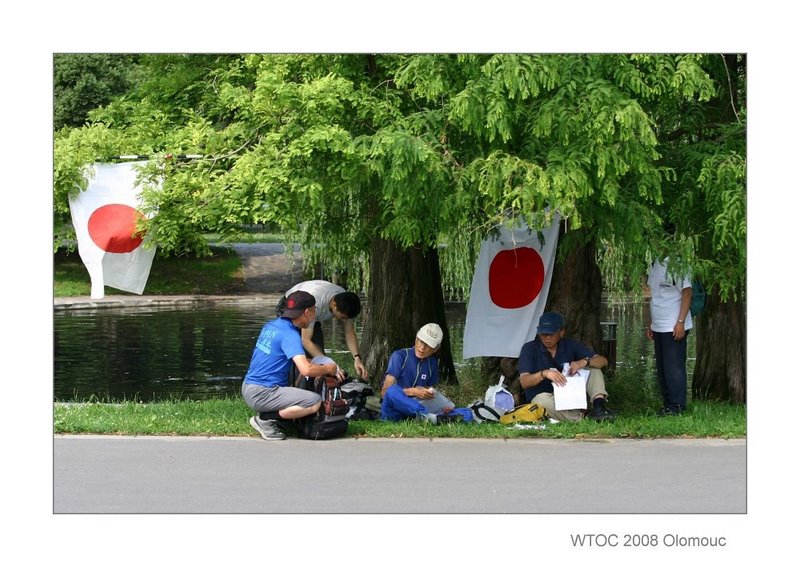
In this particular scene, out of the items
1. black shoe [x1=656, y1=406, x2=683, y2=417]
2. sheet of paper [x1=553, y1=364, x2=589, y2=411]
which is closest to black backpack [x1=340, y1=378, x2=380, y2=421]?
sheet of paper [x1=553, y1=364, x2=589, y2=411]

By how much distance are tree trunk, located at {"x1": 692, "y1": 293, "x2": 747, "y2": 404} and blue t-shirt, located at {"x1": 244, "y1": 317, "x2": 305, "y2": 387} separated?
526cm

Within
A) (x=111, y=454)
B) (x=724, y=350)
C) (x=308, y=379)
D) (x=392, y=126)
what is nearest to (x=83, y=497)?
(x=111, y=454)

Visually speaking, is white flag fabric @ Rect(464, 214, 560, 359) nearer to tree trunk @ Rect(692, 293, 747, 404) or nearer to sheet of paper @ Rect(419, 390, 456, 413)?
sheet of paper @ Rect(419, 390, 456, 413)

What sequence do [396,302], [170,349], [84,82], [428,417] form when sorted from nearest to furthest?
1. [428,417]
2. [396,302]
3. [170,349]
4. [84,82]

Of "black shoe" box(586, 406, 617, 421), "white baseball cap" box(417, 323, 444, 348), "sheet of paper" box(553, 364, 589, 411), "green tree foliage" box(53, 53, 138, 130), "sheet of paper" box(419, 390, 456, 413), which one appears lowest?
A: "black shoe" box(586, 406, 617, 421)

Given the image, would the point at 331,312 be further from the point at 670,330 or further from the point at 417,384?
the point at 670,330

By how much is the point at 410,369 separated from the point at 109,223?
3412mm

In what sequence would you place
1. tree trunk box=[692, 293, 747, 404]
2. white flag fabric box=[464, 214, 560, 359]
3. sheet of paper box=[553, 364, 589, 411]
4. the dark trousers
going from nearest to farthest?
sheet of paper box=[553, 364, 589, 411], the dark trousers, white flag fabric box=[464, 214, 560, 359], tree trunk box=[692, 293, 747, 404]

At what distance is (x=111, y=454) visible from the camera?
28.3 ft

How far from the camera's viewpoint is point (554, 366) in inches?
401

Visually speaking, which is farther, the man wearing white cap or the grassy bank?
the man wearing white cap

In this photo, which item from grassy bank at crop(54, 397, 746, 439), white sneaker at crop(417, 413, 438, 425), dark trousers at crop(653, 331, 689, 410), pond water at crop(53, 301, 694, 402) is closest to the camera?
grassy bank at crop(54, 397, 746, 439)

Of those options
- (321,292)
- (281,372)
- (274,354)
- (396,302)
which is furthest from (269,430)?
(396,302)

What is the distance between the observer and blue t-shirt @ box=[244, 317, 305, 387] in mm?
9180
